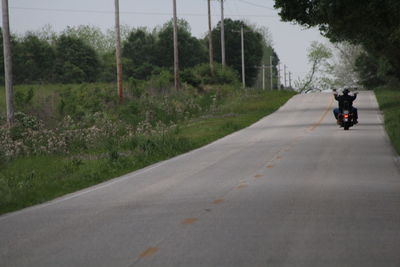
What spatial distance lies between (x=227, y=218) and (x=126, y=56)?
113026mm

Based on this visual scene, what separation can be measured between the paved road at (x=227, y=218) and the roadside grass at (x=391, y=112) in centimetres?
808

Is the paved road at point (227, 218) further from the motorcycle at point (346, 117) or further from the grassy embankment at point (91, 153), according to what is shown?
the motorcycle at point (346, 117)

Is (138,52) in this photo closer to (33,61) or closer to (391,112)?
(33,61)

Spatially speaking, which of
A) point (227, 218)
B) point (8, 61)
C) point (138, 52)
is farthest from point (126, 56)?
point (227, 218)

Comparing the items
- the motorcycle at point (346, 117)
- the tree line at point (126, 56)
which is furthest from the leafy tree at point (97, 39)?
the motorcycle at point (346, 117)

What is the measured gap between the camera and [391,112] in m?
55.0

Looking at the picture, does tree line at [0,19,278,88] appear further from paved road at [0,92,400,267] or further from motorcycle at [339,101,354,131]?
paved road at [0,92,400,267]

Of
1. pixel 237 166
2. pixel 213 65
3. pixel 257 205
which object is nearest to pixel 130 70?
pixel 213 65

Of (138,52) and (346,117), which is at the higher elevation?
(138,52)

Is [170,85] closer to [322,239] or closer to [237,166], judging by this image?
[237,166]

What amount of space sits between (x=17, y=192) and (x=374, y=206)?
7943 millimetres

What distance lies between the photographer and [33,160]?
27375 millimetres

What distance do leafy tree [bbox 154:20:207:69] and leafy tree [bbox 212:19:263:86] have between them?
8.35 feet

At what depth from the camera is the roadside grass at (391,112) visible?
34.8 m
